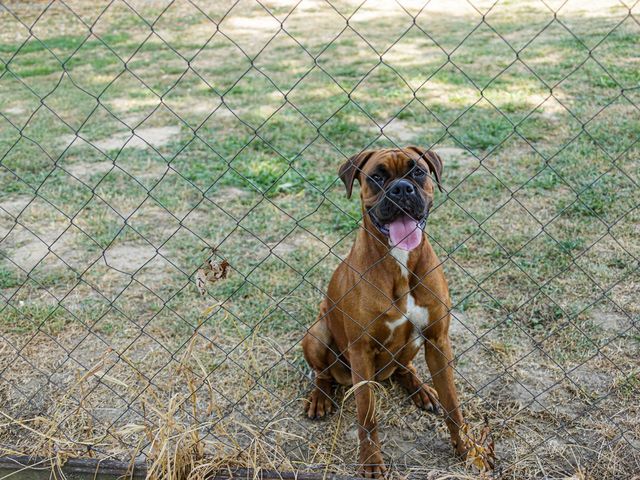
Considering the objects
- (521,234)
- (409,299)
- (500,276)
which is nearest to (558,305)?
(500,276)

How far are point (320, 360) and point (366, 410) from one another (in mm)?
521

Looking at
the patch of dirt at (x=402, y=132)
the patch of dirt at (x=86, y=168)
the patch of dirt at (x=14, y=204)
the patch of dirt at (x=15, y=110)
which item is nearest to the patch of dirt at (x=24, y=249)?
the patch of dirt at (x=14, y=204)

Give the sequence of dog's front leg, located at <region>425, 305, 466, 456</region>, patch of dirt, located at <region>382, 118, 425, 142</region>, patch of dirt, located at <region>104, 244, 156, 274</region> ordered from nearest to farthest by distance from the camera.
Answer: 1. dog's front leg, located at <region>425, 305, 466, 456</region>
2. patch of dirt, located at <region>104, 244, 156, 274</region>
3. patch of dirt, located at <region>382, 118, 425, 142</region>

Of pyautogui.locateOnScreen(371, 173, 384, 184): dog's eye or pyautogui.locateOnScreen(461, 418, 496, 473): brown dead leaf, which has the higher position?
pyautogui.locateOnScreen(371, 173, 384, 184): dog's eye

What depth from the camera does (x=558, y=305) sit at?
3.99 metres

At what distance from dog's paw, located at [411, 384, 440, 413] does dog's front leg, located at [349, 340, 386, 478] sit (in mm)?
478

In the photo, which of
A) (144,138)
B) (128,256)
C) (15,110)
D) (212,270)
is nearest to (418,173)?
Answer: (212,270)

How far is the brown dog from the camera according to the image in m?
2.89

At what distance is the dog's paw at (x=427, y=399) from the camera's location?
133 inches

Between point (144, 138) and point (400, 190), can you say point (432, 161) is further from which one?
point (144, 138)

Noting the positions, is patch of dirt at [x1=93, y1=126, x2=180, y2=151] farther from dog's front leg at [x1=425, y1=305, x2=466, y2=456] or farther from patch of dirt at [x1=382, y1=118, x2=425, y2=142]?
dog's front leg at [x1=425, y1=305, x2=466, y2=456]

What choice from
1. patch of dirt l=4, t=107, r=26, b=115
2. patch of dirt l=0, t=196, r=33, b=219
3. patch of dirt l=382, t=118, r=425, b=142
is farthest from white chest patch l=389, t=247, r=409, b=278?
patch of dirt l=4, t=107, r=26, b=115

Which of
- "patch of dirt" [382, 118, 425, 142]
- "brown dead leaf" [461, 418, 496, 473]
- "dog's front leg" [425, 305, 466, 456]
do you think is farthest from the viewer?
"patch of dirt" [382, 118, 425, 142]

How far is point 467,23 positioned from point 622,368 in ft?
30.6
